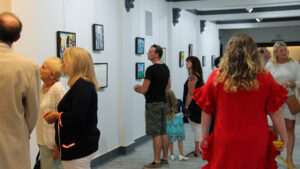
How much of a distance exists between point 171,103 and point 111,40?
1.45 m

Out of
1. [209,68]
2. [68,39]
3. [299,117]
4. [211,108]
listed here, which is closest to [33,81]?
[211,108]

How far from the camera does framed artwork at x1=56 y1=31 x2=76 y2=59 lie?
201 inches

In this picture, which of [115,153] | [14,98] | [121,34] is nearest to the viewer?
[14,98]

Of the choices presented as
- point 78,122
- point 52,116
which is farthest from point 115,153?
point 78,122

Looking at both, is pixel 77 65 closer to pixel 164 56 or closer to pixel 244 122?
pixel 244 122

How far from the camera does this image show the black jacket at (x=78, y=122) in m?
3.09

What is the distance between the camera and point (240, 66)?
9.37 ft

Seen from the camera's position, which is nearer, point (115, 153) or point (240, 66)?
point (240, 66)

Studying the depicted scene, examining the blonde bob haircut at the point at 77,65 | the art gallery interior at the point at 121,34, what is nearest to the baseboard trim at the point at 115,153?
the art gallery interior at the point at 121,34

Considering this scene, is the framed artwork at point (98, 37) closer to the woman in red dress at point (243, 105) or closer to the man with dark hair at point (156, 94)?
the man with dark hair at point (156, 94)

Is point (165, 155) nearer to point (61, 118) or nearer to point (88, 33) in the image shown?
point (88, 33)

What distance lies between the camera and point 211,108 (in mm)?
3014

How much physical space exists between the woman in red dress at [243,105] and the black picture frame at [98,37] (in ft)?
10.9

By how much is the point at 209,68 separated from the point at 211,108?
39.4 ft
